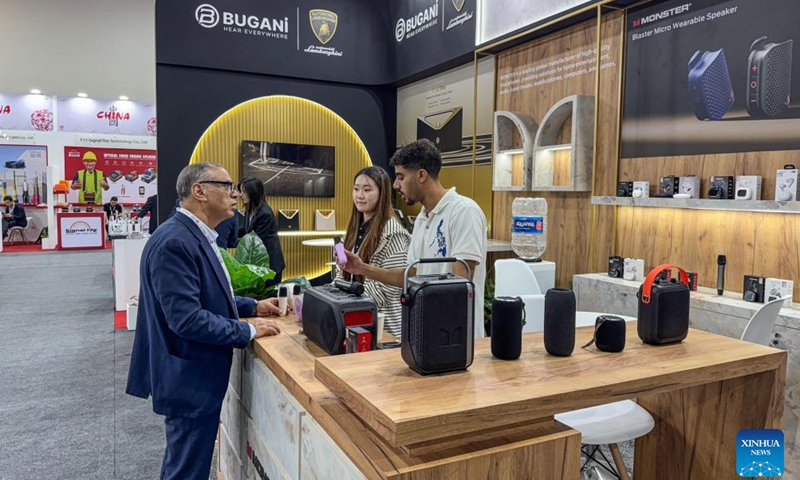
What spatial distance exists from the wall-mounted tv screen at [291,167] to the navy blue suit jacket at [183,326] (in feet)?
18.0

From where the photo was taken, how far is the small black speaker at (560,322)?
5.02 feet

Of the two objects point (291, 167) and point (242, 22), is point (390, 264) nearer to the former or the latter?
point (291, 167)

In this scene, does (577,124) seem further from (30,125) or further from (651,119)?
(30,125)

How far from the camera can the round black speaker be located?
1.62 m

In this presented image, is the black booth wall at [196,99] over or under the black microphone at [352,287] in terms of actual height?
over

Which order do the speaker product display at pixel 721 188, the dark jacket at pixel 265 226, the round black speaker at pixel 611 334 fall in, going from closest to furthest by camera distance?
the round black speaker at pixel 611 334, the speaker product display at pixel 721 188, the dark jacket at pixel 265 226

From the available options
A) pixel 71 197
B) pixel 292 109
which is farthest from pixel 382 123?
pixel 71 197

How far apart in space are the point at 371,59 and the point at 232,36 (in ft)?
6.27

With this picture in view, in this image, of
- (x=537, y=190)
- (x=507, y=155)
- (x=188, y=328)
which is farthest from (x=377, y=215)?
(x=507, y=155)

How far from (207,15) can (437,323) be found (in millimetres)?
6790

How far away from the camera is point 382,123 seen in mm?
8219

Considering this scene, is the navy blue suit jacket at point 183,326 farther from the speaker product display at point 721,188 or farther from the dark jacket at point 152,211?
the dark jacket at point 152,211

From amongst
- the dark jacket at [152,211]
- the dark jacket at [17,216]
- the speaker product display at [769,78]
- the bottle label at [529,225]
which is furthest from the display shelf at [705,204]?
the dark jacket at [17,216]

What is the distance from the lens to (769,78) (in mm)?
3393
